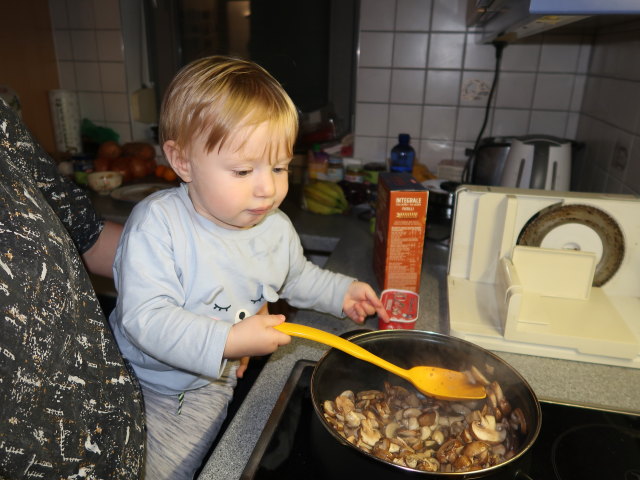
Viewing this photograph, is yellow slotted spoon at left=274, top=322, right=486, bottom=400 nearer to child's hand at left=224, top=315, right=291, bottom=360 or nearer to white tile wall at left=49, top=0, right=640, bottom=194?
child's hand at left=224, top=315, right=291, bottom=360

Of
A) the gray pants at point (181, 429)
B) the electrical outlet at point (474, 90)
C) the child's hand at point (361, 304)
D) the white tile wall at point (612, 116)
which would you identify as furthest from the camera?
the electrical outlet at point (474, 90)

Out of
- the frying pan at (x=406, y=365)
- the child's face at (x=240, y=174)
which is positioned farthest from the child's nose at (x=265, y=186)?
the frying pan at (x=406, y=365)

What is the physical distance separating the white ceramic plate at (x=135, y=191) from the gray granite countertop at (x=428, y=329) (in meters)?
0.80

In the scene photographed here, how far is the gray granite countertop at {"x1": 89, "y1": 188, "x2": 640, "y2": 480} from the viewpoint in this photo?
65cm

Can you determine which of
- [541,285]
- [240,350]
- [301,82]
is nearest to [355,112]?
[301,82]

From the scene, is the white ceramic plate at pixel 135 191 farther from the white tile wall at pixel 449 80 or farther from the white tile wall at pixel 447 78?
the white tile wall at pixel 449 80

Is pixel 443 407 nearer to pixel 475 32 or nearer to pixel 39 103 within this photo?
pixel 475 32

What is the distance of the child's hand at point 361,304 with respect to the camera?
913 millimetres

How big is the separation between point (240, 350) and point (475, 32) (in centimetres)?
144

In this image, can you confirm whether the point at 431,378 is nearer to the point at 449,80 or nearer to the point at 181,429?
the point at 181,429

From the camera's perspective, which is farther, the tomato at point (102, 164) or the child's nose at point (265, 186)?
the tomato at point (102, 164)

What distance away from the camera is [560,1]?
66 cm

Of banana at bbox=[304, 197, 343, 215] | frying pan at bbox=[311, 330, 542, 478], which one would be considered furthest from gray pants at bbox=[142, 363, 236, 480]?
banana at bbox=[304, 197, 343, 215]

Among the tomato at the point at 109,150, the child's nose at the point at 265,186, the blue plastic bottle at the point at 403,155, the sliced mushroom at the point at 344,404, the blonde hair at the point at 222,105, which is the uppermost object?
the blonde hair at the point at 222,105
